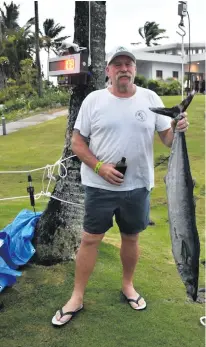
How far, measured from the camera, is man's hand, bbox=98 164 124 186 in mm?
2518

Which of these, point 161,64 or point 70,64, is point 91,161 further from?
point 161,64

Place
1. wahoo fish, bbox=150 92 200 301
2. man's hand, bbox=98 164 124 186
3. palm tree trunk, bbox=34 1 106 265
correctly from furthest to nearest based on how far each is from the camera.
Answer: palm tree trunk, bbox=34 1 106 265
man's hand, bbox=98 164 124 186
wahoo fish, bbox=150 92 200 301

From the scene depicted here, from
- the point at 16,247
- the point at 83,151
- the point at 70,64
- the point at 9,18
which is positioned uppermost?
the point at 9,18

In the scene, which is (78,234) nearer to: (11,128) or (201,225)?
(201,225)

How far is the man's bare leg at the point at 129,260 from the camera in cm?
293

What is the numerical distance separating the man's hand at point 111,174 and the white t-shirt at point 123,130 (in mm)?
76

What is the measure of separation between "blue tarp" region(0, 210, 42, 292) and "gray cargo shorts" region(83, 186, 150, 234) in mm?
693

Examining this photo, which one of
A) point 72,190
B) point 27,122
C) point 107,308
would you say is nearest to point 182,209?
point 107,308

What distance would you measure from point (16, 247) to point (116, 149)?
136 centimetres

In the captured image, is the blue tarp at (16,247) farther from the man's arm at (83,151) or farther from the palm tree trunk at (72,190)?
the man's arm at (83,151)

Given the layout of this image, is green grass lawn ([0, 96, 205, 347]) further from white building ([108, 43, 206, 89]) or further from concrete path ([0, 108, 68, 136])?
white building ([108, 43, 206, 89])

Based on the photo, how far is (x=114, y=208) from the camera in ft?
8.95

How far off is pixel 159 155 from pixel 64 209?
263 inches

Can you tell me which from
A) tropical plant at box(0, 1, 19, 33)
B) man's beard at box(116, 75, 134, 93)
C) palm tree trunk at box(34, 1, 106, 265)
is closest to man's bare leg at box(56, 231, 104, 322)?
palm tree trunk at box(34, 1, 106, 265)
